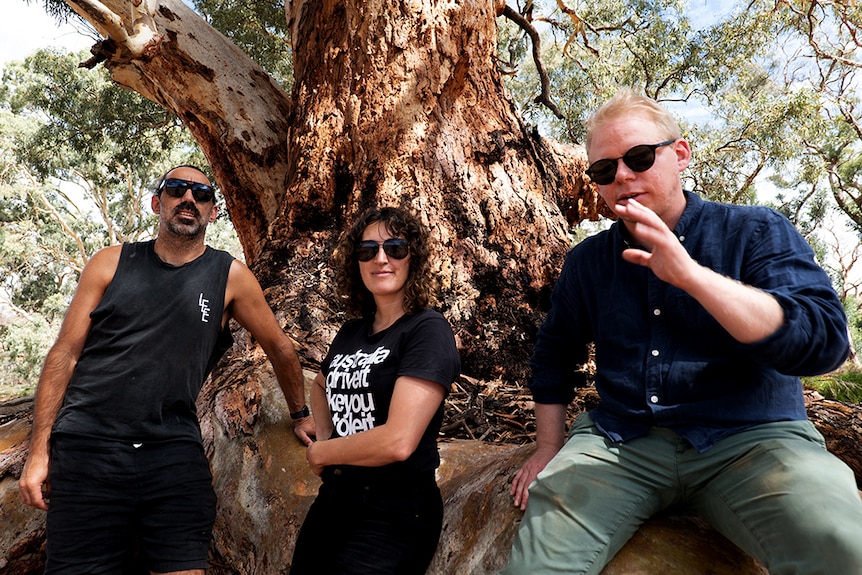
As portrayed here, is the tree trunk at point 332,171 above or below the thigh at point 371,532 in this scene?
above

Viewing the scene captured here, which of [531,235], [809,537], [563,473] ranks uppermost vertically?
[531,235]

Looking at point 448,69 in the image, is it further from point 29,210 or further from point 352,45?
point 29,210

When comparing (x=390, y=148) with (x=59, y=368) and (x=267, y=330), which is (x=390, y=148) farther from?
(x=59, y=368)

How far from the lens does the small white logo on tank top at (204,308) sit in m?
2.47

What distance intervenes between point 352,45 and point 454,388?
265 cm

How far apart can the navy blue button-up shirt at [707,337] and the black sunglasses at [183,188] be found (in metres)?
1.52

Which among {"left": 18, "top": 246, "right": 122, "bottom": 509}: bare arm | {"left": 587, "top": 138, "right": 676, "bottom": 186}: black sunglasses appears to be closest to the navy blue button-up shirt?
{"left": 587, "top": 138, "right": 676, "bottom": 186}: black sunglasses

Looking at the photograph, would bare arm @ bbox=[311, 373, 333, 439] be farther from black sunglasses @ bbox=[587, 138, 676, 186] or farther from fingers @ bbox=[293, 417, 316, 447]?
black sunglasses @ bbox=[587, 138, 676, 186]

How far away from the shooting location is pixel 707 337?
1.75m

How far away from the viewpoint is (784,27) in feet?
36.7

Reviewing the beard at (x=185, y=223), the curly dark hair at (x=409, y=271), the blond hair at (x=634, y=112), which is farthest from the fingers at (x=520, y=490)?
the beard at (x=185, y=223)

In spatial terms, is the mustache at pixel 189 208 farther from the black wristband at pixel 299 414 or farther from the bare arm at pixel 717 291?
the bare arm at pixel 717 291

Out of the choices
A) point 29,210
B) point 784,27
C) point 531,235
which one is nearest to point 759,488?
point 531,235

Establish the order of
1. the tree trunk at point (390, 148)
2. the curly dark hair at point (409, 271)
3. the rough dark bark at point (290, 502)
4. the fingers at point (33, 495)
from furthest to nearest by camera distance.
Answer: the tree trunk at point (390, 148) → the fingers at point (33, 495) → the curly dark hair at point (409, 271) → the rough dark bark at point (290, 502)
